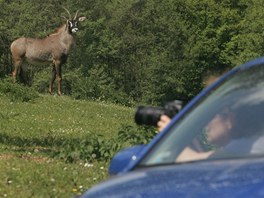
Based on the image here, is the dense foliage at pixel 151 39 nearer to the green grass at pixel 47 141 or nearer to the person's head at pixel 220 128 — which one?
the green grass at pixel 47 141

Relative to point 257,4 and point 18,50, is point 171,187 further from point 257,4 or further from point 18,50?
point 257,4

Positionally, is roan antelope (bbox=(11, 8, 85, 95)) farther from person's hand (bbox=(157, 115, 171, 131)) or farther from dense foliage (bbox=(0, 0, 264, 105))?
dense foliage (bbox=(0, 0, 264, 105))

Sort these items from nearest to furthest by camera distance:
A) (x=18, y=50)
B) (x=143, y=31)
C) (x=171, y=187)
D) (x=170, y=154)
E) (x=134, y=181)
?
1. (x=171, y=187)
2. (x=134, y=181)
3. (x=170, y=154)
4. (x=18, y=50)
5. (x=143, y=31)

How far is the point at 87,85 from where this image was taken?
36344mm

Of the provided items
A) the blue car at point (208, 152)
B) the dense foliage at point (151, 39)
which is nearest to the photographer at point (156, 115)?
the blue car at point (208, 152)

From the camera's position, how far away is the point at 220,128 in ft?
12.5

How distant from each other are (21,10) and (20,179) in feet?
153

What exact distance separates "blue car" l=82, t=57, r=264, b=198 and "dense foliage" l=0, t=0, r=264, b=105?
47951 mm

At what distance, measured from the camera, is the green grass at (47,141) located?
23.8ft

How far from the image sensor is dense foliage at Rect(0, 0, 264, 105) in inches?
2147

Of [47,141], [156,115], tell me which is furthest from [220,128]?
[47,141]

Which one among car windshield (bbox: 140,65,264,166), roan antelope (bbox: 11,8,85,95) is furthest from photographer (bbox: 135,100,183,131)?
roan antelope (bbox: 11,8,85,95)

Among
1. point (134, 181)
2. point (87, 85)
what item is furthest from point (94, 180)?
point (87, 85)

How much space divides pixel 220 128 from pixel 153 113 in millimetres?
616
